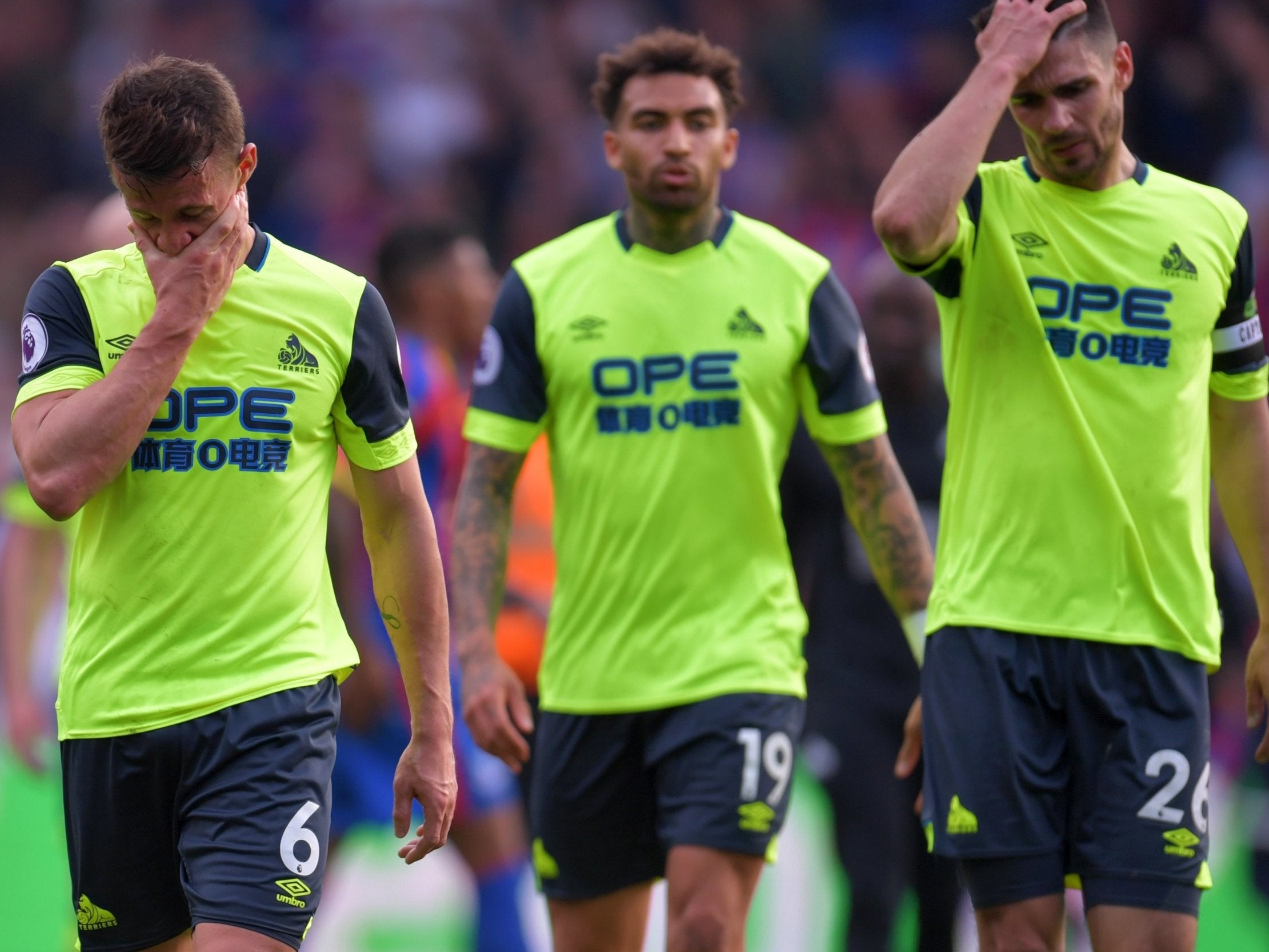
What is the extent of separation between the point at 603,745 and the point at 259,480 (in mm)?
1785

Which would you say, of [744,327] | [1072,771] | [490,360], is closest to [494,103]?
[490,360]

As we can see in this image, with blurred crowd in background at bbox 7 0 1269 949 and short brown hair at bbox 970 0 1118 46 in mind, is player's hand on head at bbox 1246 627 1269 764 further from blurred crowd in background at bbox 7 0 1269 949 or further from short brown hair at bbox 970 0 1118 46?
blurred crowd in background at bbox 7 0 1269 949

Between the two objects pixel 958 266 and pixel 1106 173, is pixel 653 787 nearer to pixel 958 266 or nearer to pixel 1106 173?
pixel 958 266

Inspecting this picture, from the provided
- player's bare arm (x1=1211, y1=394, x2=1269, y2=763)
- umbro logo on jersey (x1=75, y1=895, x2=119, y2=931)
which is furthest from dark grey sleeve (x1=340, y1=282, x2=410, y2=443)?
player's bare arm (x1=1211, y1=394, x2=1269, y2=763)

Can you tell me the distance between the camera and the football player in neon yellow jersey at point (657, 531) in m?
5.50

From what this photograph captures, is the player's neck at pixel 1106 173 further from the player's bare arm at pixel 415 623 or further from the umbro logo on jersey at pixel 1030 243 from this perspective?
the player's bare arm at pixel 415 623

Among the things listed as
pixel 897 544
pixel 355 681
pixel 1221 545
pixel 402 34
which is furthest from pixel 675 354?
pixel 402 34

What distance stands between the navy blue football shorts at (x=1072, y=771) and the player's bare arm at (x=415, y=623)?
1.27 m

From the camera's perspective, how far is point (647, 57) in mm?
6070

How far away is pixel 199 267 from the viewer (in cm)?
397

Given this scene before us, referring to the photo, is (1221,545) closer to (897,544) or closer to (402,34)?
(897,544)

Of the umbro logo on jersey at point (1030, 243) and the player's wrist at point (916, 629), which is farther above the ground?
the umbro logo on jersey at point (1030, 243)

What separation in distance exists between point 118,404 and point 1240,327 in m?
2.84

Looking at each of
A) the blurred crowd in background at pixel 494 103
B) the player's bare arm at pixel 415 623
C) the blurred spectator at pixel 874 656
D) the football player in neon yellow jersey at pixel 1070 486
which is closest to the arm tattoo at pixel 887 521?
the football player in neon yellow jersey at pixel 1070 486
